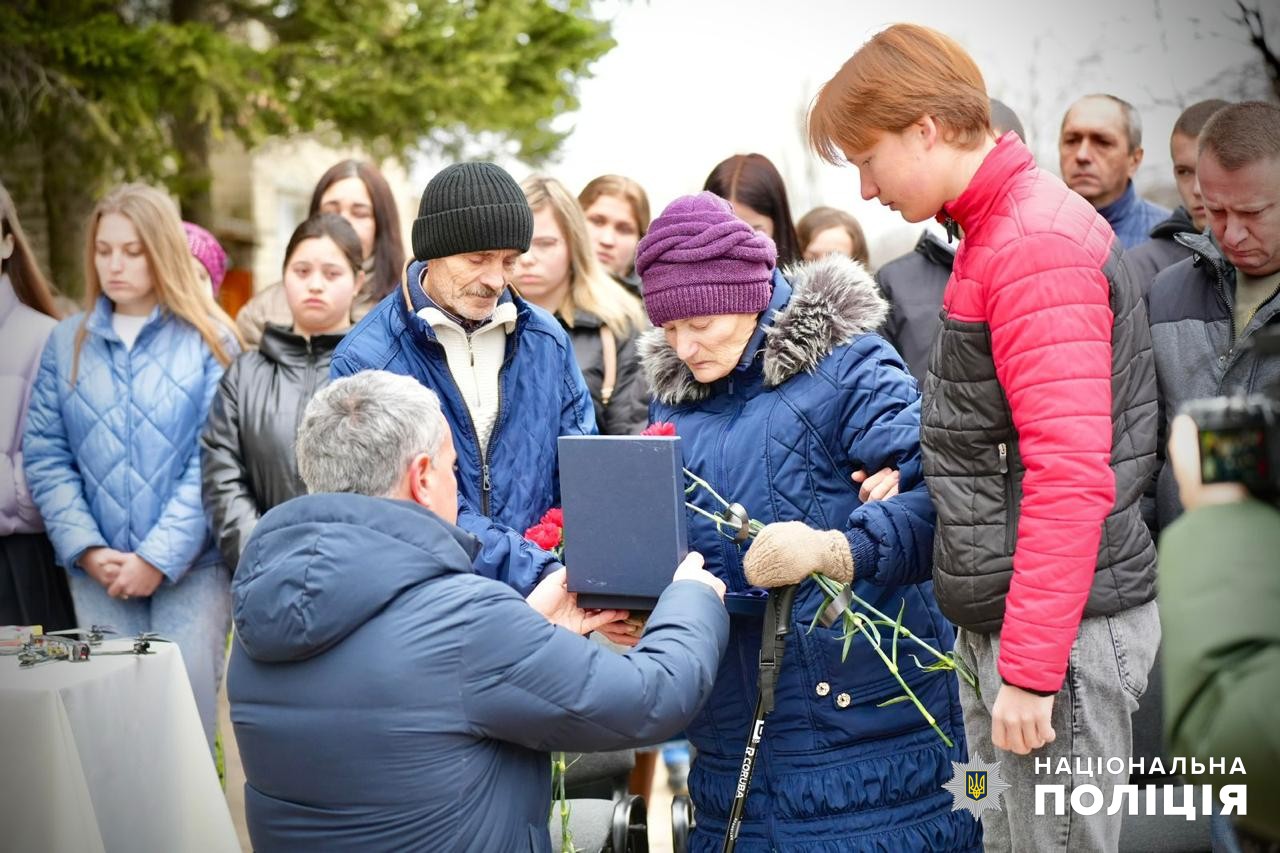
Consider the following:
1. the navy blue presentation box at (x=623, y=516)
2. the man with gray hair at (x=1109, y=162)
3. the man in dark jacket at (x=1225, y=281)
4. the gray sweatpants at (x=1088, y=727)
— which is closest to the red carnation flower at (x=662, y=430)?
the navy blue presentation box at (x=623, y=516)

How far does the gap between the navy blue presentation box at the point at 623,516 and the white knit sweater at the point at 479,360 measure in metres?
0.59

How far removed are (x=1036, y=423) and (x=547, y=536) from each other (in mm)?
1204

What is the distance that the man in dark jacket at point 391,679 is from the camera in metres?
2.19

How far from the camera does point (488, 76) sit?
9062 millimetres

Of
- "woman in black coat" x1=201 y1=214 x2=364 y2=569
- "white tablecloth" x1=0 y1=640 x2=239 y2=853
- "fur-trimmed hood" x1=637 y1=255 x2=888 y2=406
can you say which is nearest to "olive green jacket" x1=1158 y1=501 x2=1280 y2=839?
"fur-trimmed hood" x1=637 y1=255 x2=888 y2=406

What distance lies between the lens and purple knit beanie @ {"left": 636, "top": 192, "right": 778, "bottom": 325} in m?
2.78

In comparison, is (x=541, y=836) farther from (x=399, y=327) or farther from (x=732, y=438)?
(x=399, y=327)

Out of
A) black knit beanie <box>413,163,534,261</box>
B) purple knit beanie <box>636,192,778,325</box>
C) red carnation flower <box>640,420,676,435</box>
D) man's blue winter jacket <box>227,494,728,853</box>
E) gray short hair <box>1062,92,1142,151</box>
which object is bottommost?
man's blue winter jacket <box>227,494,728,853</box>

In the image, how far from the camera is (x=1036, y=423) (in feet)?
7.05

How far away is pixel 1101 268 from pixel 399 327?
168cm

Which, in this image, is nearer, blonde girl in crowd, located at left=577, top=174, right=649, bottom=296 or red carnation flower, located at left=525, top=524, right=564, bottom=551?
red carnation flower, located at left=525, top=524, right=564, bottom=551

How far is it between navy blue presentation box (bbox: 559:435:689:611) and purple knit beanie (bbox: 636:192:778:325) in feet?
1.40

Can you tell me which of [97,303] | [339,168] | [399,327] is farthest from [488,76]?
[399,327]

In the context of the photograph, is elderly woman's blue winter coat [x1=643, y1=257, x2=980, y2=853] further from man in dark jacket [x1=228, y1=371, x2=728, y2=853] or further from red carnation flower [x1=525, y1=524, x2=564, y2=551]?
man in dark jacket [x1=228, y1=371, x2=728, y2=853]
